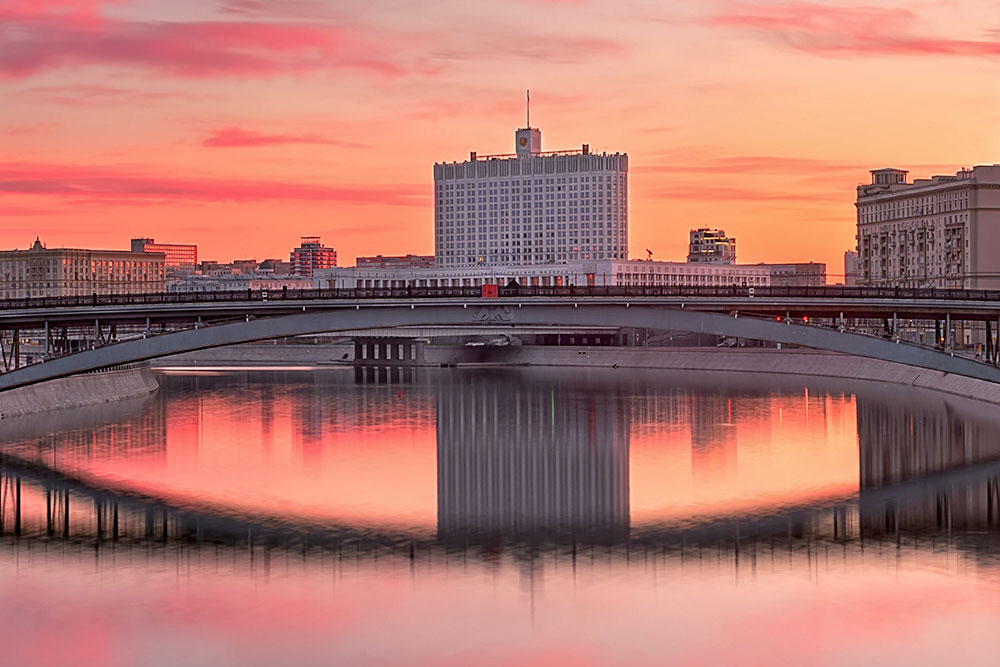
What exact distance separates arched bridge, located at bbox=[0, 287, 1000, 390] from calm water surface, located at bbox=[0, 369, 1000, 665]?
503cm

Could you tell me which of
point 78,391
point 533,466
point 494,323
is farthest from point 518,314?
point 78,391

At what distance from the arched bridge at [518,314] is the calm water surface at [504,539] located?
503 cm

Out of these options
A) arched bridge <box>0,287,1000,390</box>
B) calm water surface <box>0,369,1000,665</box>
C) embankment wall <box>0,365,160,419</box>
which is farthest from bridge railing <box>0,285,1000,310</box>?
embankment wall <box>0,365,160,419</box>

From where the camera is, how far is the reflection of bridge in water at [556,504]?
157 feet

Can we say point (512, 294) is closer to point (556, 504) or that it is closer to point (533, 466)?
point (533, 466)

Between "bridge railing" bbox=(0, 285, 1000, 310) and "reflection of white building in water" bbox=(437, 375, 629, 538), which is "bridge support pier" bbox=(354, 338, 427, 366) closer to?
"reflection of white building in water" bbox=(437, 375, 629, 538)

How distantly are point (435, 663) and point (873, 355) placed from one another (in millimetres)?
47028

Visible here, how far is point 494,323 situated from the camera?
76.9m

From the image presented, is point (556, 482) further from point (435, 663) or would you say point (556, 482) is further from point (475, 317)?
point (435, 663)

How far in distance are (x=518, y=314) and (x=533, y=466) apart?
36.7ft

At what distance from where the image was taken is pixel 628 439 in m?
79.2

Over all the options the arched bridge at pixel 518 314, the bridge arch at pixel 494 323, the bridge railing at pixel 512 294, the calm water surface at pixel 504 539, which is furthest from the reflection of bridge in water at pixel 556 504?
the bridge railing at pixel 512 294

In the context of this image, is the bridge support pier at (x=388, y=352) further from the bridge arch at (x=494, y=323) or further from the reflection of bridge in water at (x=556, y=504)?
the bridge arch at (x=494, y=323)

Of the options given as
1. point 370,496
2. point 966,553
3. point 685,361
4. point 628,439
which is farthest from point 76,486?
point 685,361
